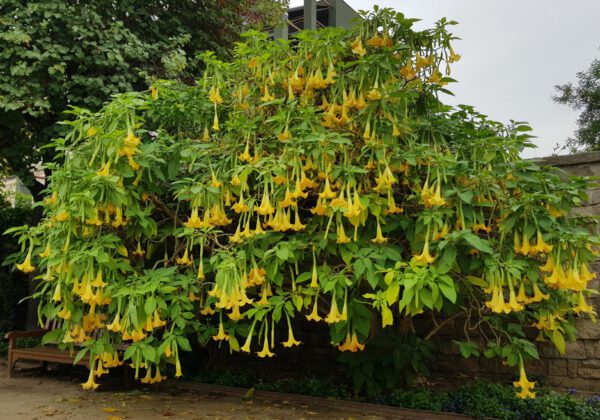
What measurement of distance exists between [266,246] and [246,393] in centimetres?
232

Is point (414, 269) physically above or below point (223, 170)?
below

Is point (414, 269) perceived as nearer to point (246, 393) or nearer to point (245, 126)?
point (245, 126)

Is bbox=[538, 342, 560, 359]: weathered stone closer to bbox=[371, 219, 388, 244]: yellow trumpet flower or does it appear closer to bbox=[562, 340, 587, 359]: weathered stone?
bbox=[562, 340, 587, 359]: weathered stone

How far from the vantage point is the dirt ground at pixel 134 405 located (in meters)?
4.69

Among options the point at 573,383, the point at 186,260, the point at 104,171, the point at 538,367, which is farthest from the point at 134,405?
the point at 573,383

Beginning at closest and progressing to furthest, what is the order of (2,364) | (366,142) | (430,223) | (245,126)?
(430,223)
(366,142)
(245,126)
(2,364)

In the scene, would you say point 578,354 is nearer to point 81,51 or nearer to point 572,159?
point 572,159

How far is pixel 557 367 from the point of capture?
5.04m

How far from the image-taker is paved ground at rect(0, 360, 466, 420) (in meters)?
4.67

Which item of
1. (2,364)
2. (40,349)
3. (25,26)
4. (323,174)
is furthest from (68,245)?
(2,364)

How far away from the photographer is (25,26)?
20.1 ft

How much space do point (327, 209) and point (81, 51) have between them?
4222 millimetres

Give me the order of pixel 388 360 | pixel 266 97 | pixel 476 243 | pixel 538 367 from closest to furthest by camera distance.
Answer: pixel 476 243
pixel 266 97
pixel 388 360
pixel 538 367

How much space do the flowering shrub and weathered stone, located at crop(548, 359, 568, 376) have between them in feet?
3.36
